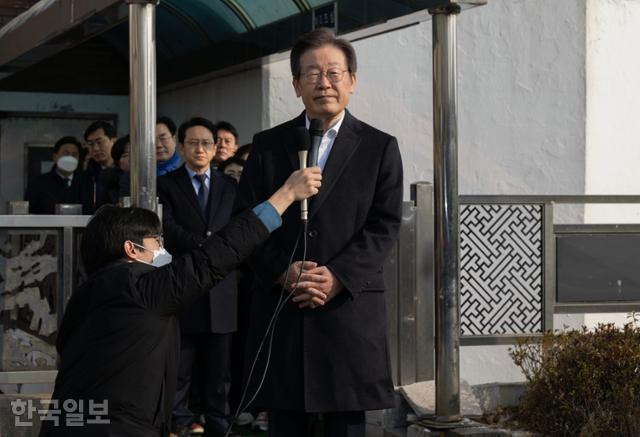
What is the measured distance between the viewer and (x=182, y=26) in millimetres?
10914

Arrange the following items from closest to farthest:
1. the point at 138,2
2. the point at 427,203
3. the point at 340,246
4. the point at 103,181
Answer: the point at 340,246 < the point at 138,2 < the point at 427,203 < the point at 103,181

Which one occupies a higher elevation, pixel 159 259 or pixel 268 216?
pixel 268 216

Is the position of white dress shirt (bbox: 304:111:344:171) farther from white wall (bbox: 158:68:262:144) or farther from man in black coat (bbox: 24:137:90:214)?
white wall (bbox: 158:68:262:144)

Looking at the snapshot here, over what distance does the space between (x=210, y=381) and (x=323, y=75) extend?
9.84ft

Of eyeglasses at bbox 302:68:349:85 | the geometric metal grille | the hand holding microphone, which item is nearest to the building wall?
the geometric metal grille

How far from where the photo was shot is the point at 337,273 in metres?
5.04

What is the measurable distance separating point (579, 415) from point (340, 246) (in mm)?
2299

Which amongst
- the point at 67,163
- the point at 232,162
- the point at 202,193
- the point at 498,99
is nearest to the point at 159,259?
the point at 202,193

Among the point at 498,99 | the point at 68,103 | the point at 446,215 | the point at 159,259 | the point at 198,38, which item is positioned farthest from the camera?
the point at 68,103

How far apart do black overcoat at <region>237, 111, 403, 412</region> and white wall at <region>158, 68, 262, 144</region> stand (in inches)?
206

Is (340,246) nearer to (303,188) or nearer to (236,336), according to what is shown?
(303,188)

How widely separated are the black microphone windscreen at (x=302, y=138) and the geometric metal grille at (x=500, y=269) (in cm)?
296

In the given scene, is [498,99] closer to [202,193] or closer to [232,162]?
[232,162]

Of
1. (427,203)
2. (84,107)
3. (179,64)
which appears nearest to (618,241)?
(427,203)
